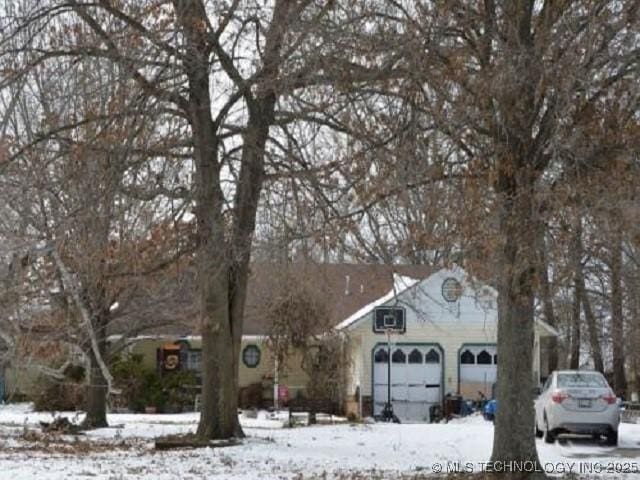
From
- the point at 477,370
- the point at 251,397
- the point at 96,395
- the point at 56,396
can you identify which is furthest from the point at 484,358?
the point at 96,395

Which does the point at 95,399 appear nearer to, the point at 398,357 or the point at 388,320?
the point at 388,320

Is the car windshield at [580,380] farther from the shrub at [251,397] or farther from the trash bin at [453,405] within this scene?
the shrub at [251,397]

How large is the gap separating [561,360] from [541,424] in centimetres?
3835

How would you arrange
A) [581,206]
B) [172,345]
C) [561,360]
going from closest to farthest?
[581,206]
[172,345]
[561,360]

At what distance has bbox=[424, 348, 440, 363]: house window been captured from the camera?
37562mm

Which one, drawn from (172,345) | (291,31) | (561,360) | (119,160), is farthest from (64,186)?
(561,360)

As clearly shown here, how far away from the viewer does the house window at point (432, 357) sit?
37562mm

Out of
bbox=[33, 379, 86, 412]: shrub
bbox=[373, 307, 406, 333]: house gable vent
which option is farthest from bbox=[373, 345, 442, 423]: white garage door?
bbox=[33, 379, 86, 412]: shrub

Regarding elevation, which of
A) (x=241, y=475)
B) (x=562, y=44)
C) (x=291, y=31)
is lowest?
(x=241, y=475)

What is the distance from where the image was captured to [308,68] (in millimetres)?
14203

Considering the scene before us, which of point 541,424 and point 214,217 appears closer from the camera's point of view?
point 214,217

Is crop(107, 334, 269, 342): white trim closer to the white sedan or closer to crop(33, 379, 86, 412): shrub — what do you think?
crop(33, 379, 86, 412): shrub

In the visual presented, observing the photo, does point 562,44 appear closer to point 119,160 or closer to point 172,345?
point 119,160

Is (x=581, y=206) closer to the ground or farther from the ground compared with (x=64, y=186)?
closer to the ground
